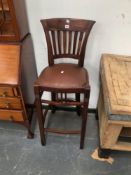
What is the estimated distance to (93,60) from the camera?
1.65 m

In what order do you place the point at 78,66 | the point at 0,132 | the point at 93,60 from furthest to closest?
the point at 0,132, the point at 93,60, the point at 78,66

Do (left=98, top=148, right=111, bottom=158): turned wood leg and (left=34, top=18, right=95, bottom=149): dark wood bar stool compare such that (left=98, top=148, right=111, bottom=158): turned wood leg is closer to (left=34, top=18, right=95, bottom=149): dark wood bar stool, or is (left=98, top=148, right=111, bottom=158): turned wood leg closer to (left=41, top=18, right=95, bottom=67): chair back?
(left=34, top=18, right=95, bottom=149): dark wood bar stool

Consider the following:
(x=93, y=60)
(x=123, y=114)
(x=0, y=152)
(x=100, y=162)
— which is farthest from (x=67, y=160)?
(x=93, y=60)

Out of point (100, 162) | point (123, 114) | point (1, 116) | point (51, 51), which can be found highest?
point (51, 51)

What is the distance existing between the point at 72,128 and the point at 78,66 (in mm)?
663

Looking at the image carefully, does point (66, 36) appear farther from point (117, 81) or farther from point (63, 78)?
point (117, 81)

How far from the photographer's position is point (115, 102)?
114 centimetres

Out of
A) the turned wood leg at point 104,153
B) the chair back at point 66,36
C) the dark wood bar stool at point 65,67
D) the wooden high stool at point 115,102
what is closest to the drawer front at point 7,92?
the dark wood bar stool at point 65,67

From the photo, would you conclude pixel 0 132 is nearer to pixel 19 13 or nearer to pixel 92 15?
pixel 19 13

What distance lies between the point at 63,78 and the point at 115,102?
1.36 ft

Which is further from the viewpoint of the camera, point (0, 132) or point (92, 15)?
point (0, 132)

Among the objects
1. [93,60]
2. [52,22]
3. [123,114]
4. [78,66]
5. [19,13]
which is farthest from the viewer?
[93,60]

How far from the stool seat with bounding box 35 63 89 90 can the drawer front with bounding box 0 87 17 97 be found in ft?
0.63

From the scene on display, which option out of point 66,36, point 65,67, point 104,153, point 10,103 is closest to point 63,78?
point 65,67
